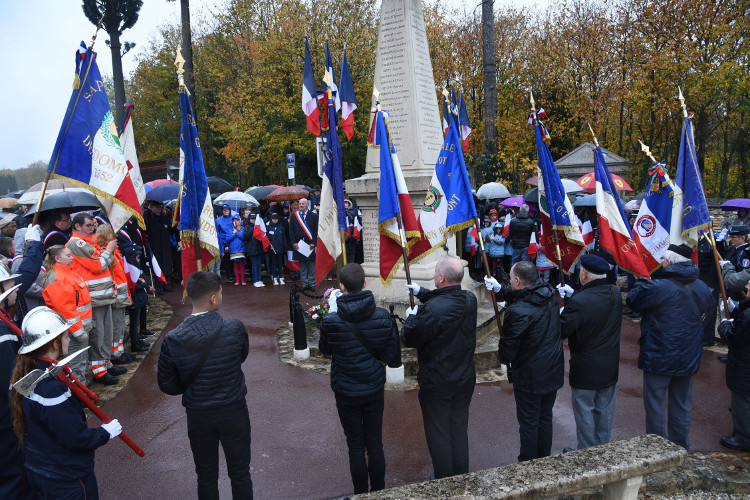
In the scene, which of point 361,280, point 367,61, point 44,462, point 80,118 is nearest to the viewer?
point 44,462

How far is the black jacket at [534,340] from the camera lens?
12.9 ft

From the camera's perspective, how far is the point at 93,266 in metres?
6.07

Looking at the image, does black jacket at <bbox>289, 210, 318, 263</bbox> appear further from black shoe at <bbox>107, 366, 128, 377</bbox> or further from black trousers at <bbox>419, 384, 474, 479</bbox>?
black trousers at <bbox>419, 384, 474, 479</bbox>

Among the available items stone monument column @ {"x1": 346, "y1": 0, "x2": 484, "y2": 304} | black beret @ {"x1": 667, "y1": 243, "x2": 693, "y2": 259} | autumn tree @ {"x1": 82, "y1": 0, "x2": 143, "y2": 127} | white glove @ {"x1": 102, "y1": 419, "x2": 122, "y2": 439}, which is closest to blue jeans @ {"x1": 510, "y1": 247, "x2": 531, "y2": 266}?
stone monument column @ {"x1": 346, "y1": 0, "x2": 484, "y2": 304}

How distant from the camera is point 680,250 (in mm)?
4844

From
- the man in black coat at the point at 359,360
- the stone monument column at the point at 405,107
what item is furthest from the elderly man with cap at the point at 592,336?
the stone monument column at the point at 405,107

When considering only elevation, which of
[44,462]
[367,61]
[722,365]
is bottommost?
[722,365]

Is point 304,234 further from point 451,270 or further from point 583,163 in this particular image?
point 583,163

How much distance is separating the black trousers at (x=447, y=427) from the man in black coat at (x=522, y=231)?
7266 millimetres

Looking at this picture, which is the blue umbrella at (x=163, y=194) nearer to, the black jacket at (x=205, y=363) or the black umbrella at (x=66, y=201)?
the black umbrella at (x=66, y=201)

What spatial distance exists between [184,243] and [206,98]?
27049 mm

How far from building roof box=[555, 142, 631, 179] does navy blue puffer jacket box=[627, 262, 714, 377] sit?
11162 millimetres

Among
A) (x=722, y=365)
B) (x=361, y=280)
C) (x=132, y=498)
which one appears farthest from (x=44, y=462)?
(x=722, y=365)

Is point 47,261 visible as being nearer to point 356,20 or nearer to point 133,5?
point 133,5
